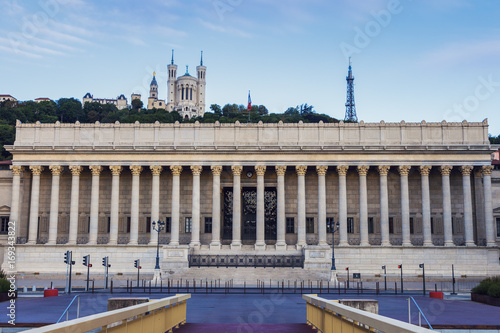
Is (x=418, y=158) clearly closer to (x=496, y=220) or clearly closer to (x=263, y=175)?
(x=496, y=220)

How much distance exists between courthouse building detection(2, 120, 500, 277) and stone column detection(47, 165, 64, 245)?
0.13 metres

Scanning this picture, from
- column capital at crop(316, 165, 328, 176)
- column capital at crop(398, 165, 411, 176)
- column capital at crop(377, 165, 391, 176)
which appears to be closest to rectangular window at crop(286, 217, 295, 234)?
column capital at crop(316, 165, 328, 176)

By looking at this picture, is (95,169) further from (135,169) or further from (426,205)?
(426,205)

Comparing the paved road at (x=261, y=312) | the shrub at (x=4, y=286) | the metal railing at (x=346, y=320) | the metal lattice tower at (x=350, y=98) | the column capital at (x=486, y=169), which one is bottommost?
the paved road at (x=261, y=312)

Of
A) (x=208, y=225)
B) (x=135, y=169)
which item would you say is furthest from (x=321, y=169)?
(x=135, y=169)

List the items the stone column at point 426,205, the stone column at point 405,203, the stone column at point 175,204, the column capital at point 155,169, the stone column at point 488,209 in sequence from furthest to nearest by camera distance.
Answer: the column capital at point 155,169 < the stone column at point 175,204 < the stone column at point 405,203 < the stone column at point 426,205 < the stone column at point 488,209

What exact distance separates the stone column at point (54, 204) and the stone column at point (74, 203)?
1689mm

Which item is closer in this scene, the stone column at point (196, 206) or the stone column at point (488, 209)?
the stone column at point (488, 209)

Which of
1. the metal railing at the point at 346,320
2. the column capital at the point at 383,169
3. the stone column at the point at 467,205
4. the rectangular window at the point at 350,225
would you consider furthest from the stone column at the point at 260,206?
the metal railing at the point at 346,320

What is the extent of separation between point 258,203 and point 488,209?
91.8ft

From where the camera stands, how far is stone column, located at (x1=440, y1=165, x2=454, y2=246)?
65625 millimetres

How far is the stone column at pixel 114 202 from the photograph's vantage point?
221 feet

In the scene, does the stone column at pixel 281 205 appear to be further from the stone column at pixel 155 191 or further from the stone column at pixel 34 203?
the stone column at pixel 34 203

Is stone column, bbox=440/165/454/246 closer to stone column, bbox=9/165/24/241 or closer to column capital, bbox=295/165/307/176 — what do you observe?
column capital, bbox=295/165/307/176
